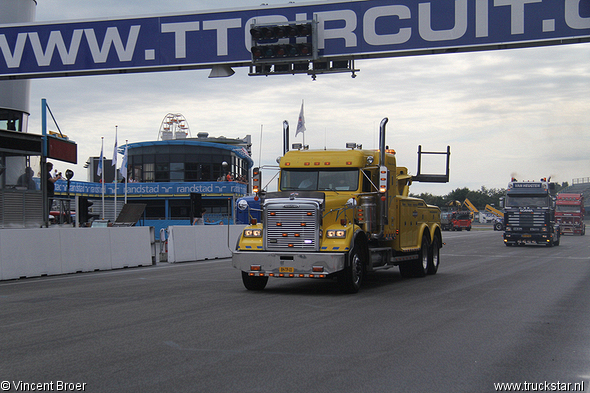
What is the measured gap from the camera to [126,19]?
1667cm

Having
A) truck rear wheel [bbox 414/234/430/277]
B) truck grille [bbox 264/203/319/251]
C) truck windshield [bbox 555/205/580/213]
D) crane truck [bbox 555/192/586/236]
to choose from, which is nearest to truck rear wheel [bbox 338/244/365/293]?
truck grille [bbox 264/203/319/251]

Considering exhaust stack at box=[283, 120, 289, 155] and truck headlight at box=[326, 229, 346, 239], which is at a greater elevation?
exhaust stack at box=[283, 120, 289, 155]

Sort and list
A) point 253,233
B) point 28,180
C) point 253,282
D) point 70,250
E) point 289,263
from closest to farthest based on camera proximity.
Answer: point 289,263
point 253,233
point 253,282
point 70,250
point 28,180

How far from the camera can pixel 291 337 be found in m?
7.65

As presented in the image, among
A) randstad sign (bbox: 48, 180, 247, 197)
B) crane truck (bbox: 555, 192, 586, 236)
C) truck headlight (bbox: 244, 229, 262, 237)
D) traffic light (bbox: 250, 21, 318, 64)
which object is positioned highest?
traffic light (bbox: 250, 21, 318, 64)

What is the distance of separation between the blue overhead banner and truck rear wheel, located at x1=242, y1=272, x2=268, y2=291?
6.00 m

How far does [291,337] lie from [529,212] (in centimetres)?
3155

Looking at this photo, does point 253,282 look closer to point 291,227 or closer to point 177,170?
point 291,227

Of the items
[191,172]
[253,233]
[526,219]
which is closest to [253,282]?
[253,233]

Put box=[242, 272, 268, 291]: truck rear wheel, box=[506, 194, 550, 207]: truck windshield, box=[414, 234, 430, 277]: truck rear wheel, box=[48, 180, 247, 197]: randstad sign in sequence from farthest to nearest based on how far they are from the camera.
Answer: box=[48, 180, 247, 197]: randstad sign
box=[506, 194, 550, 207]: truck windshield
box=[414, 234, 430, 277]: truck rear wheel
box=[242, 272, 268, 291]: truck rear wheel

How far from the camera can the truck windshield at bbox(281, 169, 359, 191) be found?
42.8ft

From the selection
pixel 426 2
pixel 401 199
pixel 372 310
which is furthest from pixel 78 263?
pixel 426 2

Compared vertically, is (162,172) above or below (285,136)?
above

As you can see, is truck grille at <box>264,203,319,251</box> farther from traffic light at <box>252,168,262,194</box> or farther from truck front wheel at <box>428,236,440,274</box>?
truck front wheel at <box>428,236,440,274</box>
